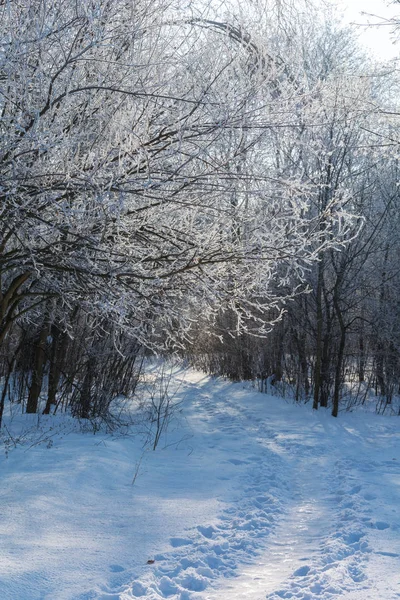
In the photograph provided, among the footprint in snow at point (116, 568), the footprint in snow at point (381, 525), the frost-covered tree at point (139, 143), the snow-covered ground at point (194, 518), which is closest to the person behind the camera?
the snow-covered ground at point (194, 518)

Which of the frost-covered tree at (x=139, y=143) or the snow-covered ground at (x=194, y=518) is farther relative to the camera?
the frost-covered tree at (x=139, y=143)

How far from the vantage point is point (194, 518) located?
4.97m

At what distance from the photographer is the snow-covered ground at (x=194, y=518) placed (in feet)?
12.1

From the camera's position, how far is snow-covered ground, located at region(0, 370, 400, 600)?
3.68 m

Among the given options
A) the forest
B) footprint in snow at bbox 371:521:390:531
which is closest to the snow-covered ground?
footprint in snow at bbox 371:521:390:531

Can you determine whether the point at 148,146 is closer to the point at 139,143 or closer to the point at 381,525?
the point at 139,143

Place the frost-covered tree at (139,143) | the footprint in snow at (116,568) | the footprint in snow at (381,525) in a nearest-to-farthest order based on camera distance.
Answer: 1. the footprint in snow at (116,568)
2. the frost-covered tree at (139,143)
3. the footprint in snow at (381,525)

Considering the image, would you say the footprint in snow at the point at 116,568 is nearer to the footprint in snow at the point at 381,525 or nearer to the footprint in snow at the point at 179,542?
the footprint in snow at the point at 179,542

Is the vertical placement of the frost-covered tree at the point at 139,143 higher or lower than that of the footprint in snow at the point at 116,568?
higher

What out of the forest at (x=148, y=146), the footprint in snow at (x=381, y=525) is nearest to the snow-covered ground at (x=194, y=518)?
the footprint in snow at (x=381, y=525)

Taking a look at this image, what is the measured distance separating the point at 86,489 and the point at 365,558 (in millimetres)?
2597

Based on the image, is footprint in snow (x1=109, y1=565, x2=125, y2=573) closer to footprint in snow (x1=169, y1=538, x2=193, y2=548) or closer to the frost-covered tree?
footprint in snow (x1=169, y1=538, x2=193, y2=548)

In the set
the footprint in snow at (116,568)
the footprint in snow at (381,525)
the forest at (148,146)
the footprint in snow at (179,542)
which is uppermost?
the forest at (148,146)

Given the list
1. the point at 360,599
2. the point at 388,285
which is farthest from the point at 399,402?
the point at 360,599
